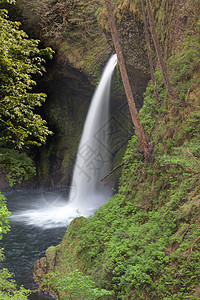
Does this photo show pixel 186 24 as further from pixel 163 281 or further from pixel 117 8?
pixel 163 281

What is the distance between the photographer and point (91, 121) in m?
18.1

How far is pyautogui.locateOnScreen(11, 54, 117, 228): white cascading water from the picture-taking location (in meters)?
16.2

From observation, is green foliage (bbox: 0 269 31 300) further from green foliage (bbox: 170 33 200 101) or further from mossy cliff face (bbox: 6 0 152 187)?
mossy cliff face (bbox: 6 0 152 187)

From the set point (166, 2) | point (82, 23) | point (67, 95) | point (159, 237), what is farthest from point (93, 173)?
point (159, 237)

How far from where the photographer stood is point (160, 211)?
20.3 feet

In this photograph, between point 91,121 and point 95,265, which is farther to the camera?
point 91,121

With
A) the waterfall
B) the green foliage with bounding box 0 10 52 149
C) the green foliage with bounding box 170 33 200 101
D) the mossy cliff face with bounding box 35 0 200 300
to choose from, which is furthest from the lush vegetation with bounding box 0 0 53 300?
the waterfall

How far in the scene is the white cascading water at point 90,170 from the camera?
16188 mm

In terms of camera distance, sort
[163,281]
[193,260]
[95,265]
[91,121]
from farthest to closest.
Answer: [91,121]
[95,265]
[163,281]
[193,260]

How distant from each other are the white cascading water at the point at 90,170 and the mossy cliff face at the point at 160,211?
22.7ft

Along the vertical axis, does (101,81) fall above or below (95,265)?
above

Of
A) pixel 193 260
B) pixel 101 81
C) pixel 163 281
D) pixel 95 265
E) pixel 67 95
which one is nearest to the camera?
pixel 193 260

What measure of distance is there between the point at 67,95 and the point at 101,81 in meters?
5.03

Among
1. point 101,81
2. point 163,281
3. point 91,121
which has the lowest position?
point 163,281
